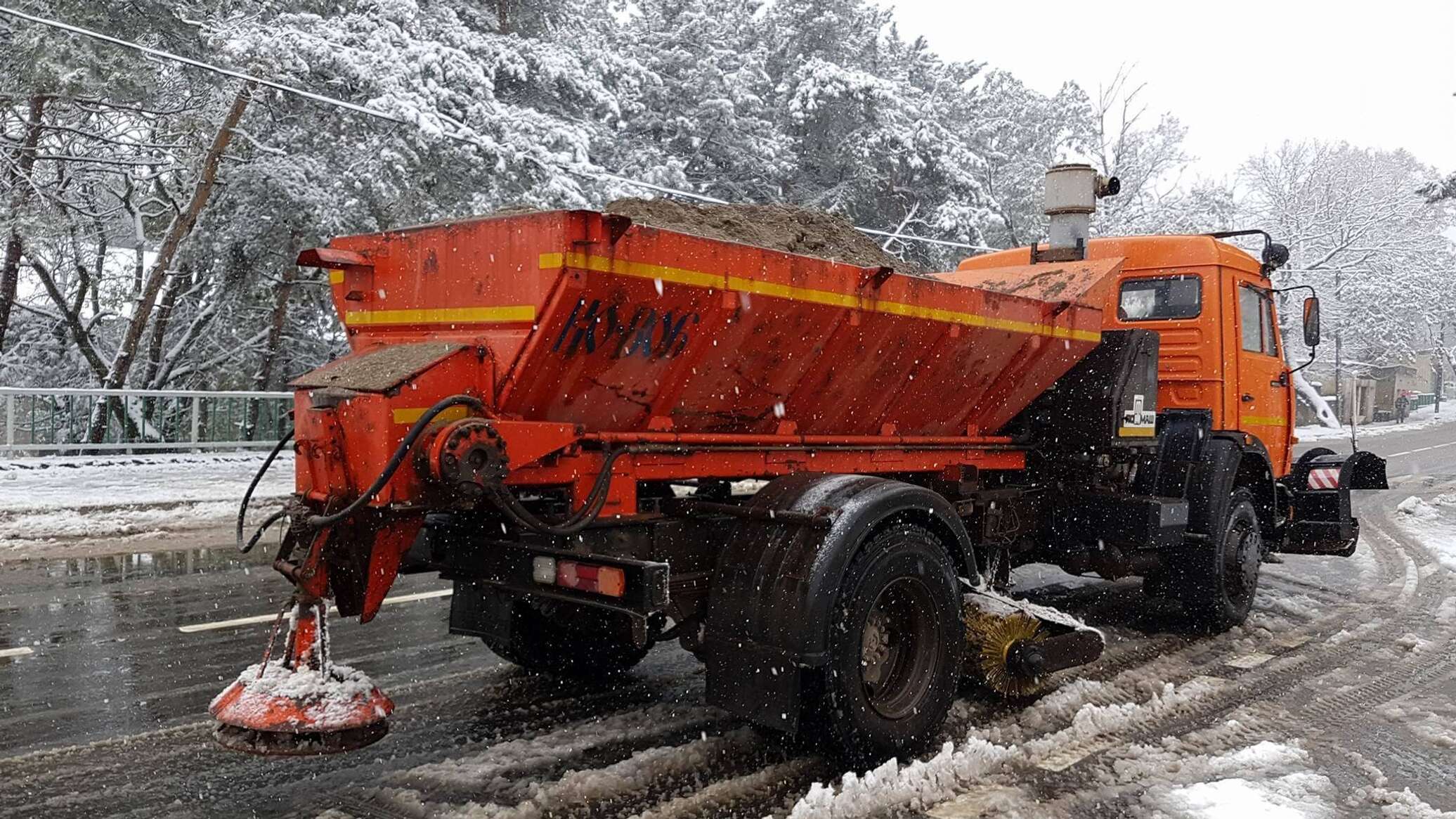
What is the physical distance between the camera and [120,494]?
13156 mm

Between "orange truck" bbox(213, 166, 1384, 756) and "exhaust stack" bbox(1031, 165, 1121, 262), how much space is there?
122 cm

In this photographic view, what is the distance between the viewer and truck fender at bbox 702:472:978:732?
4203 millimetres

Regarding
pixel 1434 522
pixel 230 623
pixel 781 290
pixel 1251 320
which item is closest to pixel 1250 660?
pixel 1251 320

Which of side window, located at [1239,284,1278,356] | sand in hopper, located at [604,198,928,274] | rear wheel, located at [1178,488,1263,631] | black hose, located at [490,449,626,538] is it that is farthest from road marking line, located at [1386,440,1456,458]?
black hose, located at [490,449,626,538]

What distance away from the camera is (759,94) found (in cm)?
2580

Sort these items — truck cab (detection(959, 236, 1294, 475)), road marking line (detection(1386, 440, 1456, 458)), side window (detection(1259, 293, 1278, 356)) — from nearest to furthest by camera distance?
truck cab (detection(959, 236, 1294, 475)) → side window (detection(1259, 293, 1278, 356)) → road marking line (detection(1386, 440, 1456, 458))

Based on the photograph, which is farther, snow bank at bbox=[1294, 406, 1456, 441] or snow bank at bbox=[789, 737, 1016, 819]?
snow bank at bbox=[1294, 406, 1456, 441]

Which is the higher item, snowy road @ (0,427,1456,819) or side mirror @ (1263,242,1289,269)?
side mirror @ (1263,242,1289,269)

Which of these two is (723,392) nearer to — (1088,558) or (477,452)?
(477,452)

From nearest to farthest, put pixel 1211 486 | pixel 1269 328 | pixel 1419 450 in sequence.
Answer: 1. pixel 1211 486
2. pixel 1269 328
3. pixel 1419 450

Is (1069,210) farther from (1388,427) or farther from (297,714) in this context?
(1388,427)

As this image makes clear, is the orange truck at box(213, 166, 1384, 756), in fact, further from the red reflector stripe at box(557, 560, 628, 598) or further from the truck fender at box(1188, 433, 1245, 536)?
the truck fender at box(1188, 433, 1245, 536)

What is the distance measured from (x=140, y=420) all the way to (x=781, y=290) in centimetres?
1492

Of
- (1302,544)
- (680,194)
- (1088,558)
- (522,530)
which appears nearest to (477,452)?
(522,530)
